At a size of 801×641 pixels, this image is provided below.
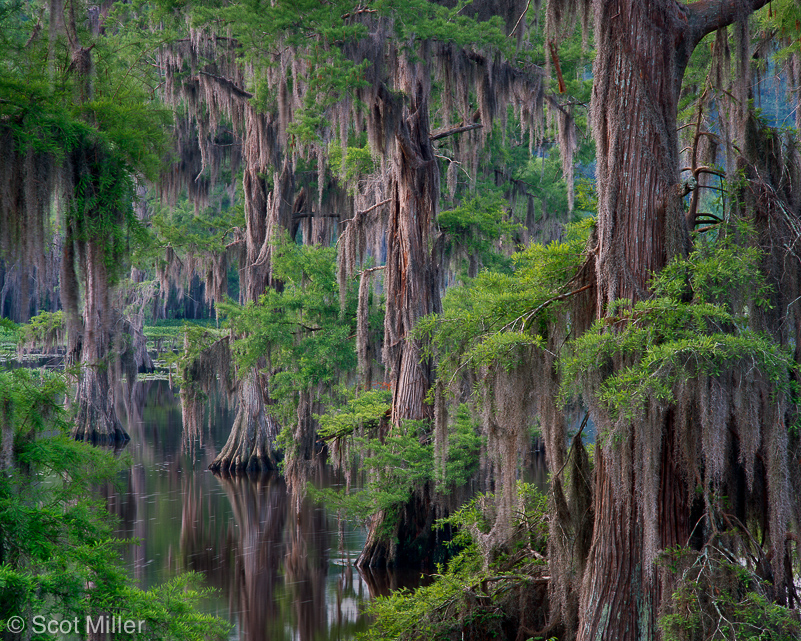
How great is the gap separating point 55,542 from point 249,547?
386 inches

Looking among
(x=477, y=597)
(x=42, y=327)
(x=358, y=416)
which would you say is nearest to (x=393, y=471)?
(x=358, y=416)

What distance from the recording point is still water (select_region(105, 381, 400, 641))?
36.5 feet

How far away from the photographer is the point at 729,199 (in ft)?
19.1

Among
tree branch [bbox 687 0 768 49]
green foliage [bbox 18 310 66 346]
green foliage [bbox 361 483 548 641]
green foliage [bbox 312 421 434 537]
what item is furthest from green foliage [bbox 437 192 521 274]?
green foliage [bbox 18 310 66 346]

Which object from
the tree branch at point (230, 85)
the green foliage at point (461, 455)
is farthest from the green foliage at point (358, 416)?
the tree branch at point (230, 85)

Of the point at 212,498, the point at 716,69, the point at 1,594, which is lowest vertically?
the point at 212,498

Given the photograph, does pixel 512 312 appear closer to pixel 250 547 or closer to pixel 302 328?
pixel 302 328

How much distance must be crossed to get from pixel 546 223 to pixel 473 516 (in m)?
13.7

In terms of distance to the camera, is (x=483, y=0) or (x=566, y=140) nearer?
(x=483, y=0)

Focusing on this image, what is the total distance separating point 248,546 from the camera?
14422 millimetres

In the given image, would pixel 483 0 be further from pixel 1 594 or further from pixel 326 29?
pixel 1 594

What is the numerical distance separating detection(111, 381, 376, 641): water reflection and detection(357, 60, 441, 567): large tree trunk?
0.69 metres

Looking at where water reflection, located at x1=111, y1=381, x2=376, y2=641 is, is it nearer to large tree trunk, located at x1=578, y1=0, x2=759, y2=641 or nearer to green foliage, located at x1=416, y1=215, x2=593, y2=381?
green foliage, located at x1=416, y1=215, x2=593, y2=381

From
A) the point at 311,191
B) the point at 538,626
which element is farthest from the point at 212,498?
the point at 538,626
